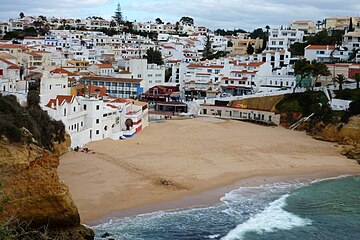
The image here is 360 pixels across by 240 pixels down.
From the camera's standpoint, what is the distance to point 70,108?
108 ft

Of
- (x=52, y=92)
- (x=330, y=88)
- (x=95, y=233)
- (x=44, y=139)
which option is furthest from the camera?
(x=330, y=88)

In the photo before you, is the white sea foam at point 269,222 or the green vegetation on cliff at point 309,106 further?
the green vegetation on cliff at point 309,106

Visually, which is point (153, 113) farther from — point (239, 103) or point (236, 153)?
point (236, 153)

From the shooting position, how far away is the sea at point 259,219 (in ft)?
64.6

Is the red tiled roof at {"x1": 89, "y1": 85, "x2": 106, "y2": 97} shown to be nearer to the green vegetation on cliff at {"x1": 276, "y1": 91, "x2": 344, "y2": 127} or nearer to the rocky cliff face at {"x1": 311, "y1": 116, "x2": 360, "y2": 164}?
the green vegetation on cliff at {"x1": 276, "y1": 91, "x2": 344, "y2": 127}

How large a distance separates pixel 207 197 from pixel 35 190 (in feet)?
33.2

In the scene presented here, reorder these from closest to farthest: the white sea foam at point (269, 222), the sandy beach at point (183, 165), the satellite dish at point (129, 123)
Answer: the white sea foam at point (269, 222) → the sandy beach at point (183, 165) → the satellite dish at point (129, 123)

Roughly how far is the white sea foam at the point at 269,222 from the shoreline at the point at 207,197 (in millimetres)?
2601

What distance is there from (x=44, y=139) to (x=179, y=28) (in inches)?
4160

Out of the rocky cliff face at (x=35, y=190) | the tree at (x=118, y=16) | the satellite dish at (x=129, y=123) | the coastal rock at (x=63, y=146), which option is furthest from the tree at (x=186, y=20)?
the rocky cliff face at (x=35, y=190)

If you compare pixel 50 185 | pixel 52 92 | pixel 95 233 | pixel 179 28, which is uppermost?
pixel 179 28

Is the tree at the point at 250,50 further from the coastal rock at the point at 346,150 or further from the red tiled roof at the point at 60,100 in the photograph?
the red tiled roof at the point at 60,100

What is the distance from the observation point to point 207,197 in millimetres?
24516

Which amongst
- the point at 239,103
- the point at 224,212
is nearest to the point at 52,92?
the point at 224,212
